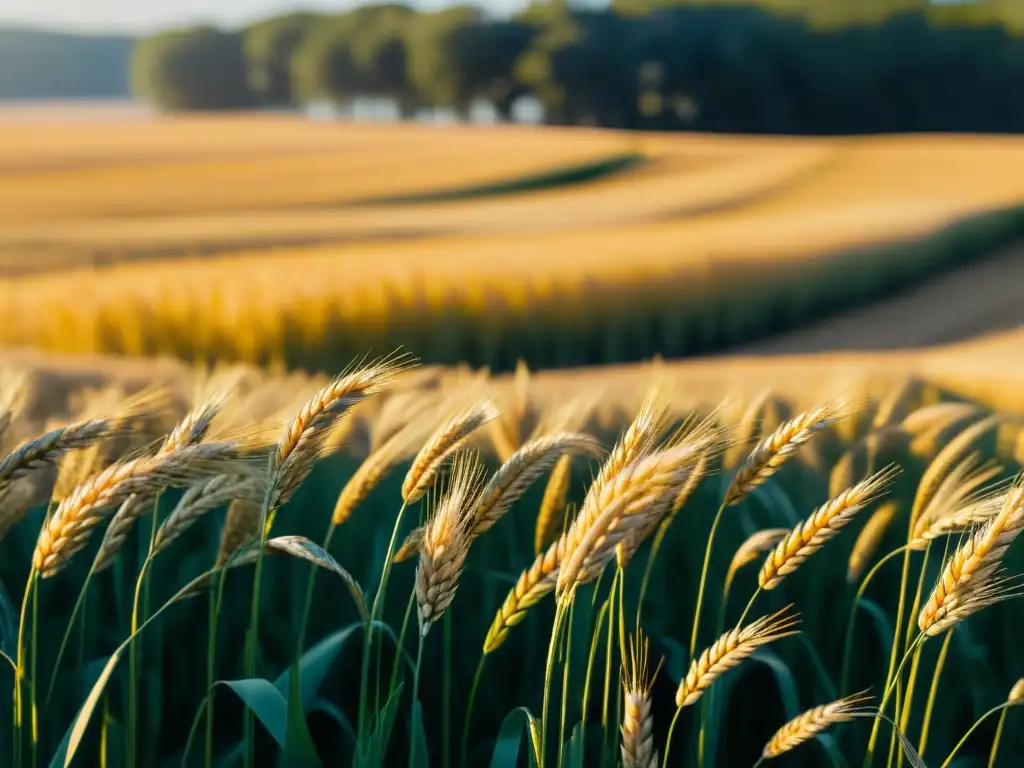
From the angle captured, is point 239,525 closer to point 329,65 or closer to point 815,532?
point 815,532

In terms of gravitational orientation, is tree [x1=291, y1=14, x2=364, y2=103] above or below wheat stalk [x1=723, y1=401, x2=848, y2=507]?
above

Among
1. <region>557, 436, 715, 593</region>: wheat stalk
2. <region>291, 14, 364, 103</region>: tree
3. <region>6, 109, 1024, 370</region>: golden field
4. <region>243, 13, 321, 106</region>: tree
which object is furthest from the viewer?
<region>243, 13, 321, 106</region>: tree

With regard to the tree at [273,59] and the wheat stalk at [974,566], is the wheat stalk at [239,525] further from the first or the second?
the tree at [273,59]

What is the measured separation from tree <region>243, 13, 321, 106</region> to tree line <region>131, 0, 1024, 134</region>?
8772 millimetres

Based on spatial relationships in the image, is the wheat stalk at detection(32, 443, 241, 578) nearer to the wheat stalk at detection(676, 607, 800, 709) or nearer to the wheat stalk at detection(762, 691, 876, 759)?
the wheat stalk at detection(676, 607, 800, 709)

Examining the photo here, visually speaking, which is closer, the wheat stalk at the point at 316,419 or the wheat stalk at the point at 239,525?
the wheat stalk at the point at 316,419

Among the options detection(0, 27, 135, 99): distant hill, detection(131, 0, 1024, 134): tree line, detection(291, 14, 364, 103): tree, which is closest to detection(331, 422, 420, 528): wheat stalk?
detection(131, 0, 1024, 134): tree line

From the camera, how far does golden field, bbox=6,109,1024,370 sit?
20.8 ft

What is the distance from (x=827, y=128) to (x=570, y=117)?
314 inches

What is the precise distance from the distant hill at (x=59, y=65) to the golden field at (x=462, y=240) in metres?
46.4

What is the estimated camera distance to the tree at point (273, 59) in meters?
43.7

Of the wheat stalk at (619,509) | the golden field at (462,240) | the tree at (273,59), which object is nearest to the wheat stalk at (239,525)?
the wheat stalk at (619,509)

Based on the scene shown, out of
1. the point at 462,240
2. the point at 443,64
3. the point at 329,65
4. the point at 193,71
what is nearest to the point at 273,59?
Result: the point at 193,71

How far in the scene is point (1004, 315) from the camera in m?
9.55
